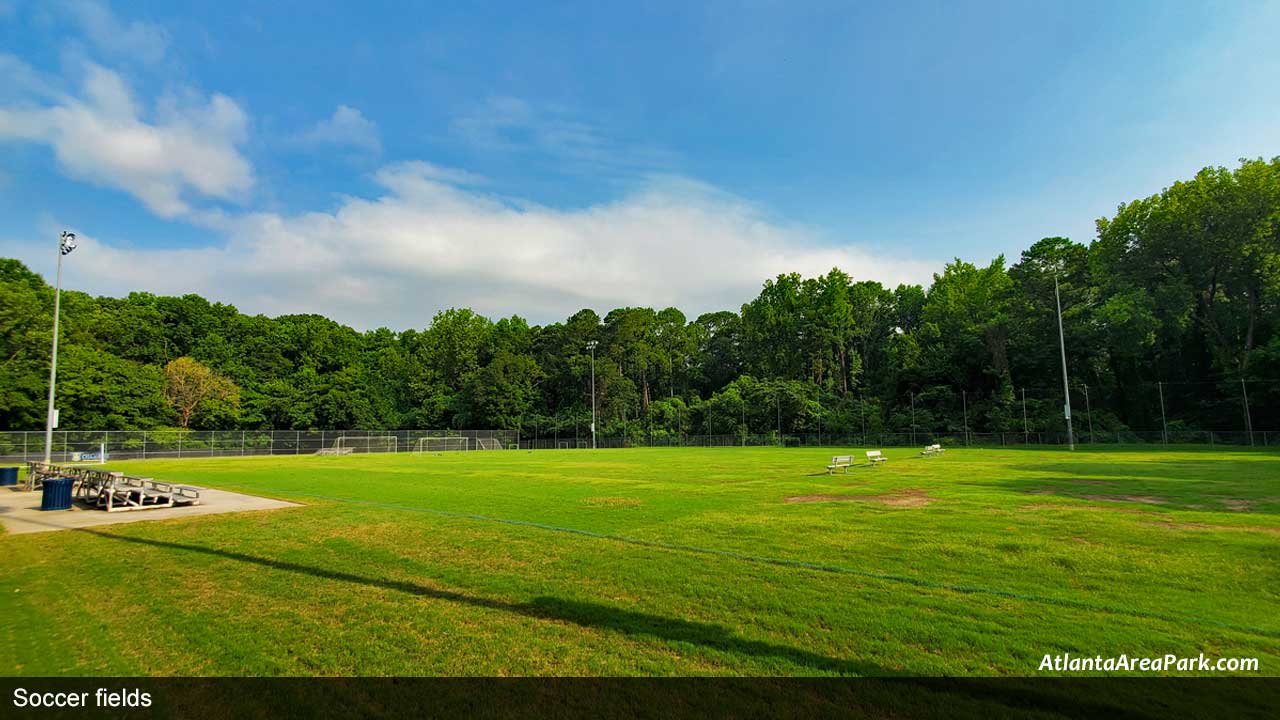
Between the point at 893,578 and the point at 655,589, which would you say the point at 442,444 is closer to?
the point at 655,589

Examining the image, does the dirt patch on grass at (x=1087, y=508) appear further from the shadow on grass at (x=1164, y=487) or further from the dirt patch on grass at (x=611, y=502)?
the dirt patch on grass at (x=611, y=502)

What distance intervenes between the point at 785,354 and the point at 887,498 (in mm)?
69972

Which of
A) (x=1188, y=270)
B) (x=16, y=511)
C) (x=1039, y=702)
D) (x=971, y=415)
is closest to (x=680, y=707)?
(x=1039, y=702)

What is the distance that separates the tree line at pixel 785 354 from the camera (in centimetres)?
4709

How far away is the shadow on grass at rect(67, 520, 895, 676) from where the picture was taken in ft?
15.5

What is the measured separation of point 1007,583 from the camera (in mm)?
6715

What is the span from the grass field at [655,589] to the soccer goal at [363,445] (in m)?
47.2

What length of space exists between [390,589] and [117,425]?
65626 millimetres

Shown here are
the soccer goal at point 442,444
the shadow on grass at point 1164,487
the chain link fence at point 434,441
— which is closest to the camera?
the shadow on grass at point 1164,487

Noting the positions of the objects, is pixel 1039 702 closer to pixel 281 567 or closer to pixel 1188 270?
pixel 281 567

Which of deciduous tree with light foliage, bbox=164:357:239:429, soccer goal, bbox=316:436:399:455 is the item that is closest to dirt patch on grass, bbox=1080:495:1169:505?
soccer goal, bbox=316:436:399:455

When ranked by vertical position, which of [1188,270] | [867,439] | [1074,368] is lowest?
[867,439]

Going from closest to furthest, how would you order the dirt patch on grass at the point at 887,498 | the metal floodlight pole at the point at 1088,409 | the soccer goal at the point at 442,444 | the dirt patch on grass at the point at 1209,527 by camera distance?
1. the dirt patch on grass at the point at 1209,527
2. the dirt patch on grass at the point at 887,498
3. the metal floodlight pole at the point at 1088,409
4. the soccer goal at the point at 442,444

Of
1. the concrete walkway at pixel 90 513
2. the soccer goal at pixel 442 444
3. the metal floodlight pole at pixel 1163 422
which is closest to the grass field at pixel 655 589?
the concrete walkway at pixel 90 513
